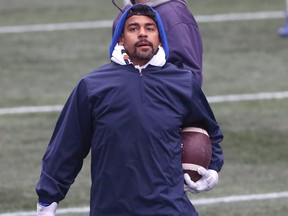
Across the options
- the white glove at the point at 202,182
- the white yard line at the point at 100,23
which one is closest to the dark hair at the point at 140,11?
the white glove at the point at 202,182

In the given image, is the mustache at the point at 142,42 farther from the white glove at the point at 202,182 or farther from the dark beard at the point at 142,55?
the white glove at the point at 202,182

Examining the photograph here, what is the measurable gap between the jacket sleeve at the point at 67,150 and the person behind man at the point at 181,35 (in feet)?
3.38

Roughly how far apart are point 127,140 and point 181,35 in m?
1.27

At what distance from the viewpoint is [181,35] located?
7.08 meters

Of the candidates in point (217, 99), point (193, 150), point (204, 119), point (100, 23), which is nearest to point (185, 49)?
point (204, 119)

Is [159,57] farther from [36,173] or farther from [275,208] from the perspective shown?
[36,173]

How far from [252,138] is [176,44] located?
4298mm

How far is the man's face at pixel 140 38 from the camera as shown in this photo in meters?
6.14

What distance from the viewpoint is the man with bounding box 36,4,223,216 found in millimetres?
6004

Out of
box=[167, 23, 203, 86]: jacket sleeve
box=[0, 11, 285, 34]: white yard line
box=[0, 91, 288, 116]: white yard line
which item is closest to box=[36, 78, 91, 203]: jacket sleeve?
box=[167, 23, 203, 86]: jacket sleeve

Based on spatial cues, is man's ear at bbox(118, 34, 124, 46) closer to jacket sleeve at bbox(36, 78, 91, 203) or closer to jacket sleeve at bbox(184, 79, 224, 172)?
jacket sleeve at bbox(36, 78, 91, 203)

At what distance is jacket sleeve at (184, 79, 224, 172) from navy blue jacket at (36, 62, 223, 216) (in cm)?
2

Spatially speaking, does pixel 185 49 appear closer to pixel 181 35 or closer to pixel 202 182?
pixel 181 35

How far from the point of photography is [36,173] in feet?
33.7
